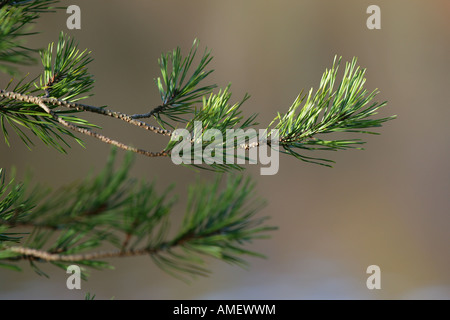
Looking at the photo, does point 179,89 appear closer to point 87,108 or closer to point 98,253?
point 87,108

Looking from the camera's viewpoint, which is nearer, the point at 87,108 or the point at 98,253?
the point at 98,253

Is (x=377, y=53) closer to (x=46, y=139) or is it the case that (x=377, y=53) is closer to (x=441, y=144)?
(x=441, y=144)

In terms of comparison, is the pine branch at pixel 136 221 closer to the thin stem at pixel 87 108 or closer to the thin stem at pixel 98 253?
the thin stem at pixel 98 253

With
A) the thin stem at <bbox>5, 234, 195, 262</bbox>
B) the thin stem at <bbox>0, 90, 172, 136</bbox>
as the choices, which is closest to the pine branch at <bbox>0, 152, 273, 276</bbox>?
the thin stem at <bbox>5, 234, 195, 262</bbox>

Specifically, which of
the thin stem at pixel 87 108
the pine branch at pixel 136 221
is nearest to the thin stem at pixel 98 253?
the pine branch at pixel 136 221

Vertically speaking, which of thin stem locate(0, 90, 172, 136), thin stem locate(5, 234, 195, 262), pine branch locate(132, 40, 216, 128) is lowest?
thin stem locate(5, 234, 195, 262)

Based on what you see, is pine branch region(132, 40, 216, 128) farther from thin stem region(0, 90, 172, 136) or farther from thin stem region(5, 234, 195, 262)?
thin stem region(5, 234, 195, 262)

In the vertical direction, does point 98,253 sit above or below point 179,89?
below

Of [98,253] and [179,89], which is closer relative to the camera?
[98,253]

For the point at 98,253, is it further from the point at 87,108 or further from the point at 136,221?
the point at 87,108

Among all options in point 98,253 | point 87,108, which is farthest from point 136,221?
point 87,108
